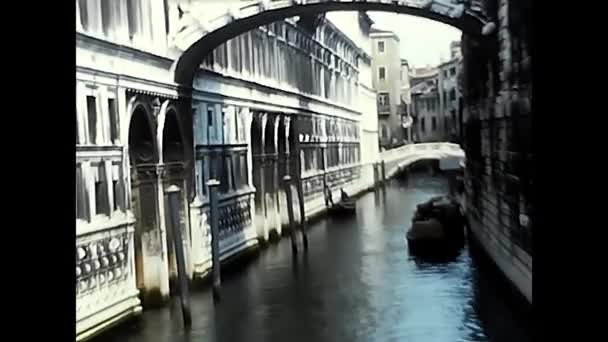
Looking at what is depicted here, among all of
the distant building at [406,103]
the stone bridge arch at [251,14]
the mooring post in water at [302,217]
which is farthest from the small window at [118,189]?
the distant building at [406,103]

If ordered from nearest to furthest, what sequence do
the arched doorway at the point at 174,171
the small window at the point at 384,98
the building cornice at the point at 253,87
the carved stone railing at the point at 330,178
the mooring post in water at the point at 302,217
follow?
the arched doorway at the point at 174,171 < the building cornice at the point at 253,87 < the mooring post in water at the point at 302,217 < the carved stone railing at the point at 330,178 < the small window at the point at 384,98

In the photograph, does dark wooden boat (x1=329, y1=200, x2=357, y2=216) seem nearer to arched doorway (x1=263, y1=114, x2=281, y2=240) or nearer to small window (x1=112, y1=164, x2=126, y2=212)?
arched doorway (x1=263, y1=114, x2=281, y2=240)

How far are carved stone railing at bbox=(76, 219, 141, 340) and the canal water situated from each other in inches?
5.3

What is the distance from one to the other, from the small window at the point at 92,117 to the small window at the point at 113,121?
0.28 meters

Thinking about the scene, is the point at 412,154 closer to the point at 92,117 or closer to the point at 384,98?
the point at 384,98

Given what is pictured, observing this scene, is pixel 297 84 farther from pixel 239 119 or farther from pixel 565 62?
pixel 565 62

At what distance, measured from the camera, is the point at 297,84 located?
15219mm

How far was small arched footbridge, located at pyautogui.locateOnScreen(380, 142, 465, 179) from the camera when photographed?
2670cm

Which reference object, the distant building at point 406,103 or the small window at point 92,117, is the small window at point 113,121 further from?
the distant building at point 406,103

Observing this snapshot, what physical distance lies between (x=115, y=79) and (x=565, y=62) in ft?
14.8

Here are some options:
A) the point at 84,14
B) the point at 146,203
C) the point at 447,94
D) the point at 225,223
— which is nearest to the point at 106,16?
the point at 84,14

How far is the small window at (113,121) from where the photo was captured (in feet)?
22.4

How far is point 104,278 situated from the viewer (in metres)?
6.63
